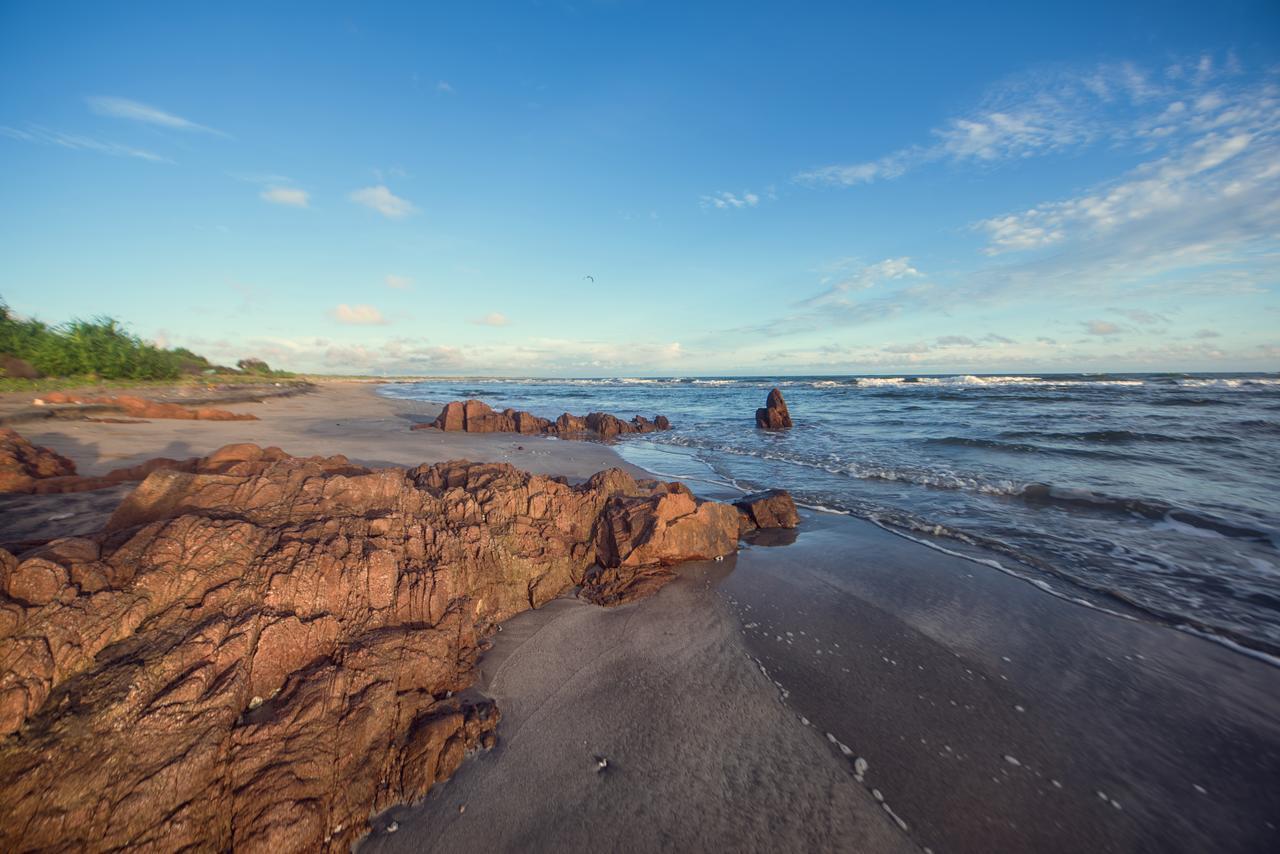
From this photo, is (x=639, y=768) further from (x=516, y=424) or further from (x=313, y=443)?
(x=516, y=424)

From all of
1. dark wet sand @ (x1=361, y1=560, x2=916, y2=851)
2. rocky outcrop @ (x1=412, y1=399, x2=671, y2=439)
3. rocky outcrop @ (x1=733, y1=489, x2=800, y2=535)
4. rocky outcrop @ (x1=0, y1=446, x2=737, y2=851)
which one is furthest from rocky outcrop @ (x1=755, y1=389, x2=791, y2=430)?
rocky outcrop @ (x1=0, y1=446, x2=737, y2=851)

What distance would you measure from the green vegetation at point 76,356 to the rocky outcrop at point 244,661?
23.6m

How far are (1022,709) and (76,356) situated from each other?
111 feet

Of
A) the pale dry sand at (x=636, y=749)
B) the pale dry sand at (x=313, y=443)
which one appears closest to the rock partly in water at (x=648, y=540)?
the pale dry sand at (x=636, y=749)

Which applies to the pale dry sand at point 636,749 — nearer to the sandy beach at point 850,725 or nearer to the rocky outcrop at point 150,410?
the sandy beach at point 850,725

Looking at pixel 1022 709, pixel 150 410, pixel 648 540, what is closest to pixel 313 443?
pixel 150 410

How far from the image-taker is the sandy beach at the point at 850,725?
2.44m

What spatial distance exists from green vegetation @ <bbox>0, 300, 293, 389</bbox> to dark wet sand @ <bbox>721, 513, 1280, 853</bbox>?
27.4 m

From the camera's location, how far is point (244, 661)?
2.64m

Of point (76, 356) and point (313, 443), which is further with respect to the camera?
point (76, 356)

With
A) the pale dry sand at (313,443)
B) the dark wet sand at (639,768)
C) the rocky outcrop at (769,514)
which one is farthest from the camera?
the pale dry sand at (313,443)

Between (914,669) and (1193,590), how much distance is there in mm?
4174

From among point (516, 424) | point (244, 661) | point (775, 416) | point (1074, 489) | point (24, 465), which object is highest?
point (24, 465)

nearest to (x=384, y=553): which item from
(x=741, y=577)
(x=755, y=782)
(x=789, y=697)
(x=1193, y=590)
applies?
(x=755, y=782)
